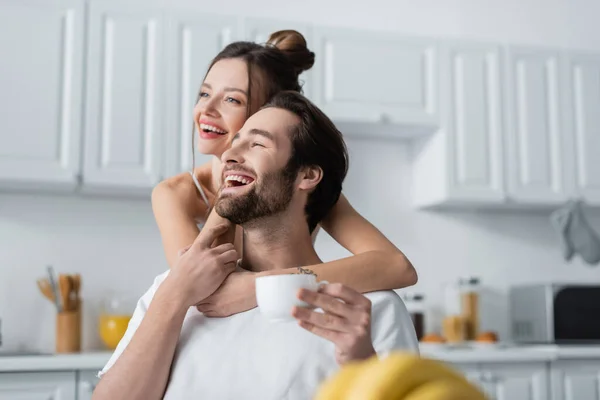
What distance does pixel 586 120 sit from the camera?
388 centimetres

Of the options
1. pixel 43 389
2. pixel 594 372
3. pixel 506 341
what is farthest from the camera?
pixel 506 341

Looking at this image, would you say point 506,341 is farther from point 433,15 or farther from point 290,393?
point 290,393

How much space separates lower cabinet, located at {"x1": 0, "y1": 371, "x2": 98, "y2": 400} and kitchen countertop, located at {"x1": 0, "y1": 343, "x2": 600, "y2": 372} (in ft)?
0.08

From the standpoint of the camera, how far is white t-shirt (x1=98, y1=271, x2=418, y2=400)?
139 cm

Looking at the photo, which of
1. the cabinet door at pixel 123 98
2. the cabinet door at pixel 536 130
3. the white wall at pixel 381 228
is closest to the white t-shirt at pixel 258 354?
the cabinet door at pixel 123 98

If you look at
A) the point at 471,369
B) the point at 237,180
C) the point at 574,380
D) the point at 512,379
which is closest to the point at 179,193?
the point at 237,180

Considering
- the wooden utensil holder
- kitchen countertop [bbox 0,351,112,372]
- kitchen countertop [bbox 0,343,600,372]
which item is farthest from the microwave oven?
the wooden utensil holder

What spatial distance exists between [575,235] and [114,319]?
2.22 m

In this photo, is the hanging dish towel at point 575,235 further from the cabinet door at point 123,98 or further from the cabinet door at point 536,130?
the cabinet door at point 123,98

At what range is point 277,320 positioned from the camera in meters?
1.10

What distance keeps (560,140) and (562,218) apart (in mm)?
422

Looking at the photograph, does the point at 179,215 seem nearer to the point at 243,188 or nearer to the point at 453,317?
the point at 243,188

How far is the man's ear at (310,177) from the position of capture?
162 cm

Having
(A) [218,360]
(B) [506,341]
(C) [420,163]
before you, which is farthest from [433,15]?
(A) [218,360]
